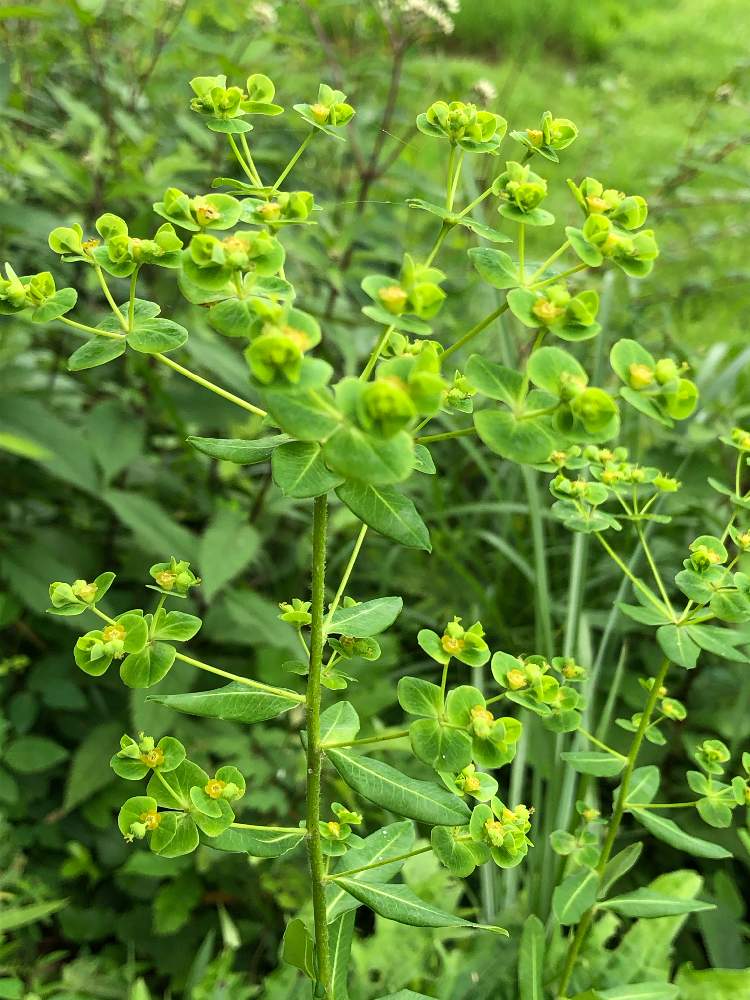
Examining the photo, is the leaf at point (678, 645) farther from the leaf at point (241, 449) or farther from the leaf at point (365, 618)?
the leaf at point (241, 449)

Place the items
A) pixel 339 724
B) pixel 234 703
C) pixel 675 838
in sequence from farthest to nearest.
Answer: pixel 675 838 < pixel 339 724 < pixel 234 703

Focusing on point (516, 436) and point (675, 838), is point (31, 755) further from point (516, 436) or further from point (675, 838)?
point (516, 436)

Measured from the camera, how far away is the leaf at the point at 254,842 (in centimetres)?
70

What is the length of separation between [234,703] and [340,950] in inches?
12.7

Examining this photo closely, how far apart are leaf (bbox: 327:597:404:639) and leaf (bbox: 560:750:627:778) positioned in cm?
31

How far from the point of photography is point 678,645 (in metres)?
0.82

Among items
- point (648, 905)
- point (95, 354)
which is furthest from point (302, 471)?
point (648, 905)

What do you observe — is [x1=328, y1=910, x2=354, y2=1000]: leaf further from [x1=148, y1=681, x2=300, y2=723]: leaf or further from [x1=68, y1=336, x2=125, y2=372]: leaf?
[x1=68, y1=336, x2=125, y2=372]: leaf

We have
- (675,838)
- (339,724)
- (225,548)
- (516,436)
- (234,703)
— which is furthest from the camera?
(225,548)

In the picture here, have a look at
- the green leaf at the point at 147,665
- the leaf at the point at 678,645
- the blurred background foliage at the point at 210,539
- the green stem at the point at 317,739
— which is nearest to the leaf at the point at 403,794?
the green stem at the point at 317,739

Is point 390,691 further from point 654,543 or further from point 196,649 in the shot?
point 654,543

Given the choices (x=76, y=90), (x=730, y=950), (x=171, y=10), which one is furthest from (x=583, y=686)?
(x=76, y=90)

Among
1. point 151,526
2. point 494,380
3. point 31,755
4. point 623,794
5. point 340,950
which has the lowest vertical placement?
point 31,755

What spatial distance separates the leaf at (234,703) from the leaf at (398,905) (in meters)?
0.17
